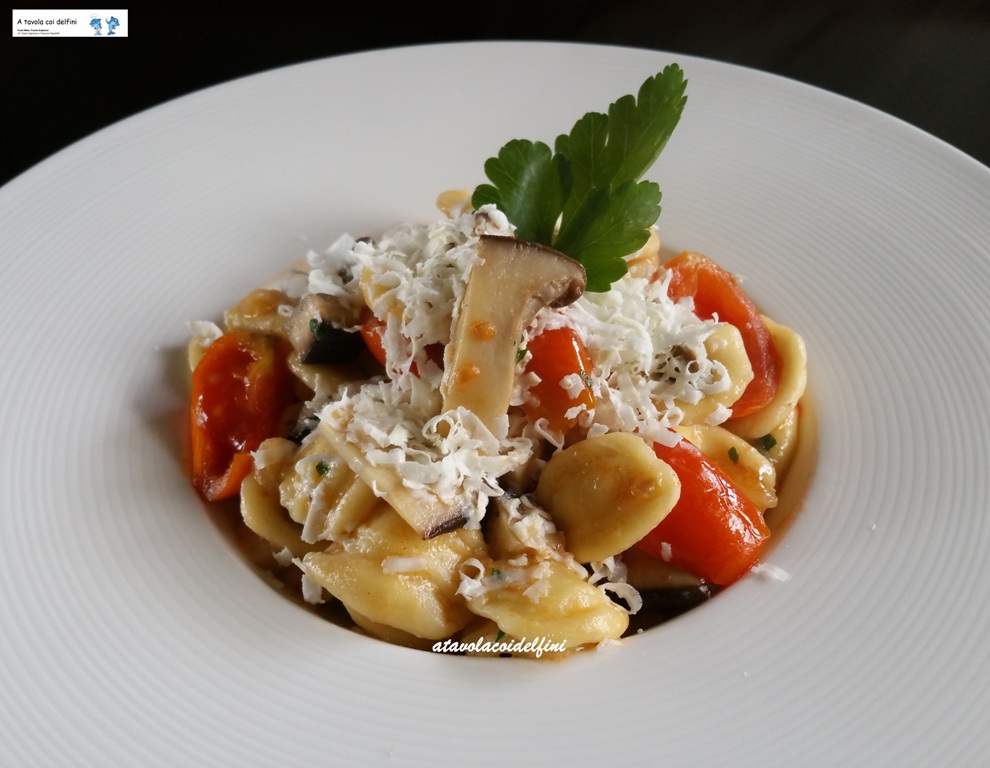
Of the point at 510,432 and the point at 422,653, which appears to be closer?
the point at 422,653

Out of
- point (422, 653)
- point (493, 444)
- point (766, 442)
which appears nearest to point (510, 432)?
point (493, 444)

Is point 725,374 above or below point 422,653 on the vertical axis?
above

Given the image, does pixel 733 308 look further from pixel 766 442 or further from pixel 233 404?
pixel 233 404

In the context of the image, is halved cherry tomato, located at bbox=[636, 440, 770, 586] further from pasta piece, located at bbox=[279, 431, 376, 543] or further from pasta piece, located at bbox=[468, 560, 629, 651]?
pasta piece, located at bbox=[279, 431, 376, 543]

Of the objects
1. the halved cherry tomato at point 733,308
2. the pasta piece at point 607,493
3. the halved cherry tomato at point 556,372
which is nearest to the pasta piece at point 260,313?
the halved cherry tomato at point 556,372

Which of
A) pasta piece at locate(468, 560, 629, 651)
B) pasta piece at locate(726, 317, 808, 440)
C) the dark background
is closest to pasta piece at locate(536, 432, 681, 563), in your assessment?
pasta piece at locate(468, 560, 629, 651)

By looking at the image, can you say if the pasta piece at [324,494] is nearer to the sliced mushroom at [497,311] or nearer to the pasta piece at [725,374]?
the sliced mushroom at [497,311]

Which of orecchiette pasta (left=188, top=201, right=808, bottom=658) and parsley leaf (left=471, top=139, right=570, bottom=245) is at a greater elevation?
parsley leaf (left=471, top=139, right=570, bottom=245)

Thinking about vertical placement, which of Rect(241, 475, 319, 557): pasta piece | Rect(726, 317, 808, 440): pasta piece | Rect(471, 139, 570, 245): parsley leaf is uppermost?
Rect(471, 139, 570, 245): parsley leaf
